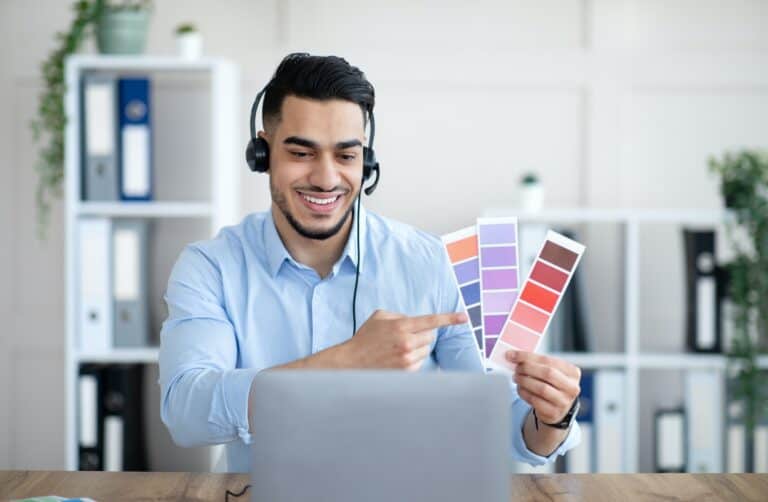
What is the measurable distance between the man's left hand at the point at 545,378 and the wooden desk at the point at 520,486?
0.15 meters

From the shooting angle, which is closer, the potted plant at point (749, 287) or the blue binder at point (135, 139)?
the potted plant at point (749, 287)

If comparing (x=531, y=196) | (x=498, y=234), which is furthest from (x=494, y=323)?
(x=531, y=196)

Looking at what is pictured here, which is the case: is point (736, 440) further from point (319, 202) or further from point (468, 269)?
point (468, 269)

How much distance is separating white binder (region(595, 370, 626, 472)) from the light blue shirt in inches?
48.8

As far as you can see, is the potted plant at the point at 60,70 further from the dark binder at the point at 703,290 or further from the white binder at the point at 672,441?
the white binder at the point at 672,441

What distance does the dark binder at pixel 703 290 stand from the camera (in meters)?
2.94

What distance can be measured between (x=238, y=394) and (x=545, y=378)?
1.54 feet

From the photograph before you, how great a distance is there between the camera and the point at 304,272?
1829 mm

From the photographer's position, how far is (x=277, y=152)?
180 cm

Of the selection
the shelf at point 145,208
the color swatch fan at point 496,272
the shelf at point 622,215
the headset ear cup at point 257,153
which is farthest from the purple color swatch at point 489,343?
the shelf at point 145,208

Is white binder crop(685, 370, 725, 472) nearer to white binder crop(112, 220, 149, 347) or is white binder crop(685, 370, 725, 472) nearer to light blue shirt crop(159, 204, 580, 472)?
light blue shirt crop(159, 204, 580, 472)

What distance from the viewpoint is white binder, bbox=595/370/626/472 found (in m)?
2.95

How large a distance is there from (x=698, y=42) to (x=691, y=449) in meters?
1.38

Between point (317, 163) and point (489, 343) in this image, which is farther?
point (317, 163)
